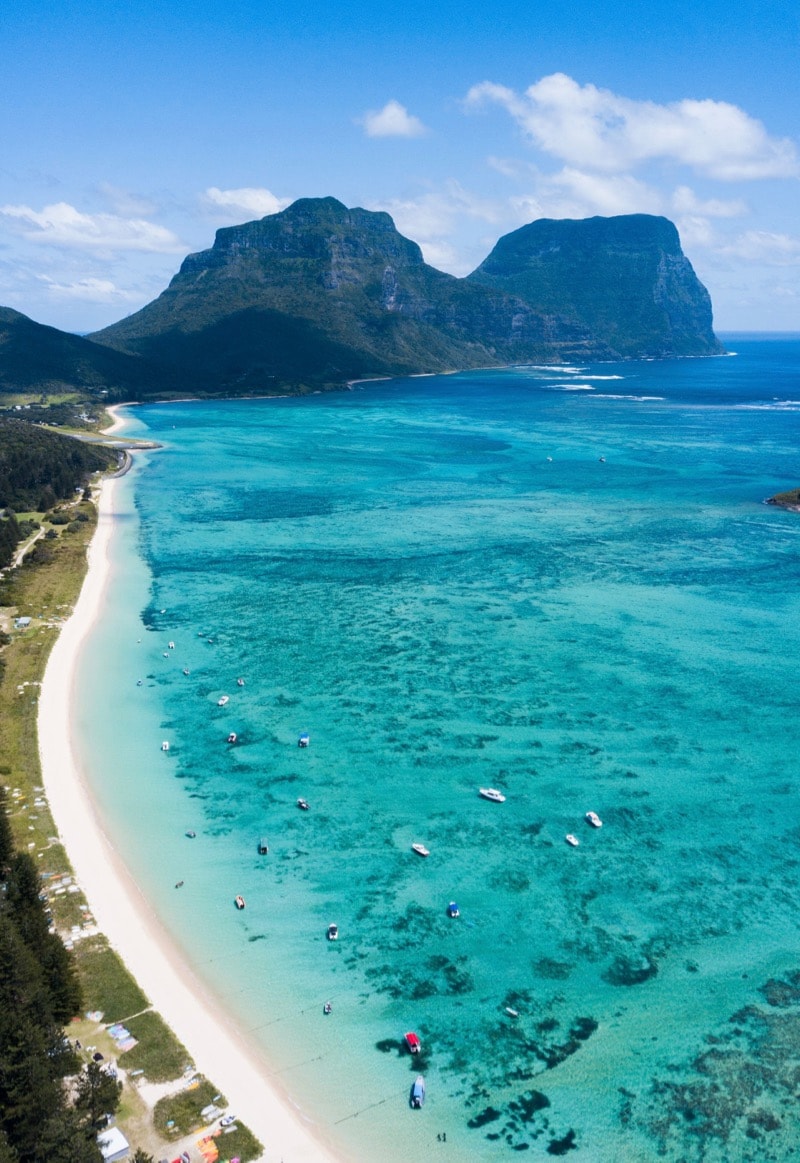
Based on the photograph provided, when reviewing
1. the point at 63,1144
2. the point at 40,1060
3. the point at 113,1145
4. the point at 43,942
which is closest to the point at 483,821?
the point at 43,942

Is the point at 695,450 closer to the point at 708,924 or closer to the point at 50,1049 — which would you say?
the point at 708,924

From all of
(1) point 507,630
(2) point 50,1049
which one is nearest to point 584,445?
(1) point 507,630

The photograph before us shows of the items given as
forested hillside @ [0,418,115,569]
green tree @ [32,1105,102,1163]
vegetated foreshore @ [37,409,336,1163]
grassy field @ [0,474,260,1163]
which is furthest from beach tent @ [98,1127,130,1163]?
forested hillside @ [0,418,115,569]

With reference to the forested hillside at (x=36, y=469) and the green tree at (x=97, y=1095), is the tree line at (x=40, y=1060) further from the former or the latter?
the forested hillside at (x=36, y=469)

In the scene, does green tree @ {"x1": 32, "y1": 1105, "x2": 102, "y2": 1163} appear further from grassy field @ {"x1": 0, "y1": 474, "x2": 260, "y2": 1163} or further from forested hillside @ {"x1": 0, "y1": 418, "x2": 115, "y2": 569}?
forested hillside @ {"x1": 0, "y1": 418, "x2": 115, "y2": 569}

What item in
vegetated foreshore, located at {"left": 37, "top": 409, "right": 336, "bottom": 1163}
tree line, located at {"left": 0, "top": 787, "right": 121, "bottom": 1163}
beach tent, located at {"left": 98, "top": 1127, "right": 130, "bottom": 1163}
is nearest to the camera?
tree line, located at {"left": 0, "top": 787, "right": 121, "bottom": 1163}

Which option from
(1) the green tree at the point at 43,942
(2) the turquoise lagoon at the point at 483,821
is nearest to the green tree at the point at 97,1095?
(1) the green tree at the point at 43,942
